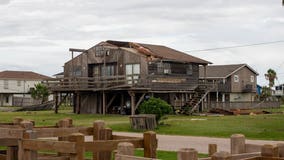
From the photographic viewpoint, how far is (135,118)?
28438 mm

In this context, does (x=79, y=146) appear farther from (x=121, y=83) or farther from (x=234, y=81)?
(x=234, y=81)

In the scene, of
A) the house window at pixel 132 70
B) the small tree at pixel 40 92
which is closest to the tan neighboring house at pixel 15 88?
the small tree at pixel 40 92

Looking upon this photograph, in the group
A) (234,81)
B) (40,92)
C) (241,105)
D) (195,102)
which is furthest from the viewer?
(40,92)

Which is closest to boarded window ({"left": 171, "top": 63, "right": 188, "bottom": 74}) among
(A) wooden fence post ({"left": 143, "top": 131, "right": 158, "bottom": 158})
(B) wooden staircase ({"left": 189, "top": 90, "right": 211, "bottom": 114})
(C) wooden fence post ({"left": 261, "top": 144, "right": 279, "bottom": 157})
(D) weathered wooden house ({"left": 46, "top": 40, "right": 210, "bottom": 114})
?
(D) weathered wooden house ({"left": 46, "top": 40, "right": 210, "bottom": 114})

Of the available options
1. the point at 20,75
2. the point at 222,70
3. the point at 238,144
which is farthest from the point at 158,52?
the point at 20,75

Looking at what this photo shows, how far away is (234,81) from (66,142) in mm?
64058

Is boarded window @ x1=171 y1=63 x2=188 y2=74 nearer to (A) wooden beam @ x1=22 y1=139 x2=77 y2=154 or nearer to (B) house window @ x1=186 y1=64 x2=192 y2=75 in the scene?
(B) house window @ x1=186 y1=64 x2=192 y2=75

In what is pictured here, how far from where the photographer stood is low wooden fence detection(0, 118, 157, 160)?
7.32 metres

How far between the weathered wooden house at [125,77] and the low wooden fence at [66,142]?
112 ft

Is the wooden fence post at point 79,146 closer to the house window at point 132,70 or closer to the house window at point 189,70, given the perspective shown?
the house window at point 132,70

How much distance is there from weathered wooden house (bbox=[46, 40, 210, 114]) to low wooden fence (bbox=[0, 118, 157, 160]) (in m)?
34.3

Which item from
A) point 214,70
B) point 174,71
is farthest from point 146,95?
point 214,70

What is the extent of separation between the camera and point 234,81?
70.1 metres

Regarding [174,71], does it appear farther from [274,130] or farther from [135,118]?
[274,130]
